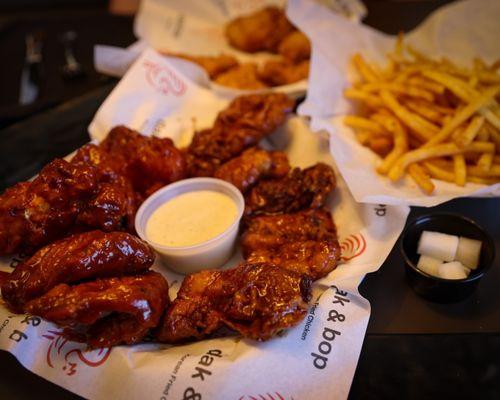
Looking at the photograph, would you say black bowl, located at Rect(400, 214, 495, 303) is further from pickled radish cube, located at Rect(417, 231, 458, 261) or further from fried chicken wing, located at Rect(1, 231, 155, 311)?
fried chicken wing, located at Rect(1, 231, 155, 311)

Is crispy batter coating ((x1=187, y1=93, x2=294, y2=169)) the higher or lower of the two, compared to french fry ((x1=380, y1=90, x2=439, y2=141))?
lower

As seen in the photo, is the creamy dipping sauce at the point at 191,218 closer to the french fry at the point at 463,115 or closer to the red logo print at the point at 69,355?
the red logo print at the point at 69,355

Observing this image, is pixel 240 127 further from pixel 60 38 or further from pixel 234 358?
pixel 60 38

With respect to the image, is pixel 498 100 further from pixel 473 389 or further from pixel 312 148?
pixel 473 389

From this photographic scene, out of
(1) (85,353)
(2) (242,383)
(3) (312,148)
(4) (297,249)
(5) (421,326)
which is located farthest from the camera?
(3) (312,148)

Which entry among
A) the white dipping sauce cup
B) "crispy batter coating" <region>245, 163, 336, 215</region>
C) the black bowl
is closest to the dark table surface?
the black bowl

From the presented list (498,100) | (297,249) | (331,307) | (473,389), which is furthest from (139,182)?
(498,100)

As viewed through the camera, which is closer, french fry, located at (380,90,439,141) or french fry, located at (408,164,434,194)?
french fry, located at (408,164,434,194)

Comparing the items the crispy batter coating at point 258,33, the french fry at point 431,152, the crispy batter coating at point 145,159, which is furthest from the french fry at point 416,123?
the crispy batter coating at point 258,33
